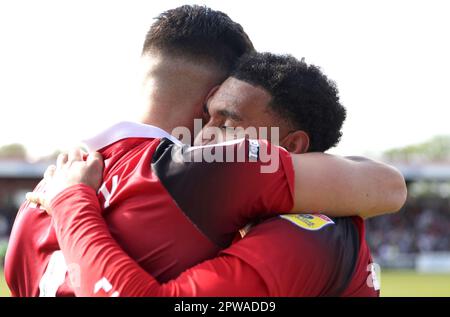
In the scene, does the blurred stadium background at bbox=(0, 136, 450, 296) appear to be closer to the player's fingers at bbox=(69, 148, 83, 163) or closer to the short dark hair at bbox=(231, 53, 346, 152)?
the short dark hair at bbox=(231, 53, 346, 152)

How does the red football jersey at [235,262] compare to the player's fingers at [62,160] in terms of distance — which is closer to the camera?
the red football jersey at [235,262]

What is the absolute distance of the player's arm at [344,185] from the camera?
249 cm

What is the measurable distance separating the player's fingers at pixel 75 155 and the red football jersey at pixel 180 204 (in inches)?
10.2

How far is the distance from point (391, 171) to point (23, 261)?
4.81 feet

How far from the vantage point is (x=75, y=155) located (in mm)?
2756

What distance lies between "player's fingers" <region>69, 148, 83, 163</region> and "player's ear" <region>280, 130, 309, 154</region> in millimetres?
812

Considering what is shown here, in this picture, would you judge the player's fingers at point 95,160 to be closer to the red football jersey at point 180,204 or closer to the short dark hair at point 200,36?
the red football jersey at point 180,204

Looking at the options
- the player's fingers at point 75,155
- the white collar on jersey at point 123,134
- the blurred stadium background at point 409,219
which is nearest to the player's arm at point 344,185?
the white collar on jersey at point 123,134

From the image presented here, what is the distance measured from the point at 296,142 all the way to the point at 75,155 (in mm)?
893

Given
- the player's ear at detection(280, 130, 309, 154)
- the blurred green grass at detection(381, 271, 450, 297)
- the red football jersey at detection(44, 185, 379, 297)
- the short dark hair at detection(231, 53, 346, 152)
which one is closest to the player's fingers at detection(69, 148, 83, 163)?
the red football jersey at detection(44, 185, 379, 297)

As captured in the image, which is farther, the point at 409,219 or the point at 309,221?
the point at 409,219

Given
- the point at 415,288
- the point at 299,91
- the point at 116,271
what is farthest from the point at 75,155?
the point at 415,288

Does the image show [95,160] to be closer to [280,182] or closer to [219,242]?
[219,242]

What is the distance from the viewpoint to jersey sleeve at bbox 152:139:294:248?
2.40 meters
